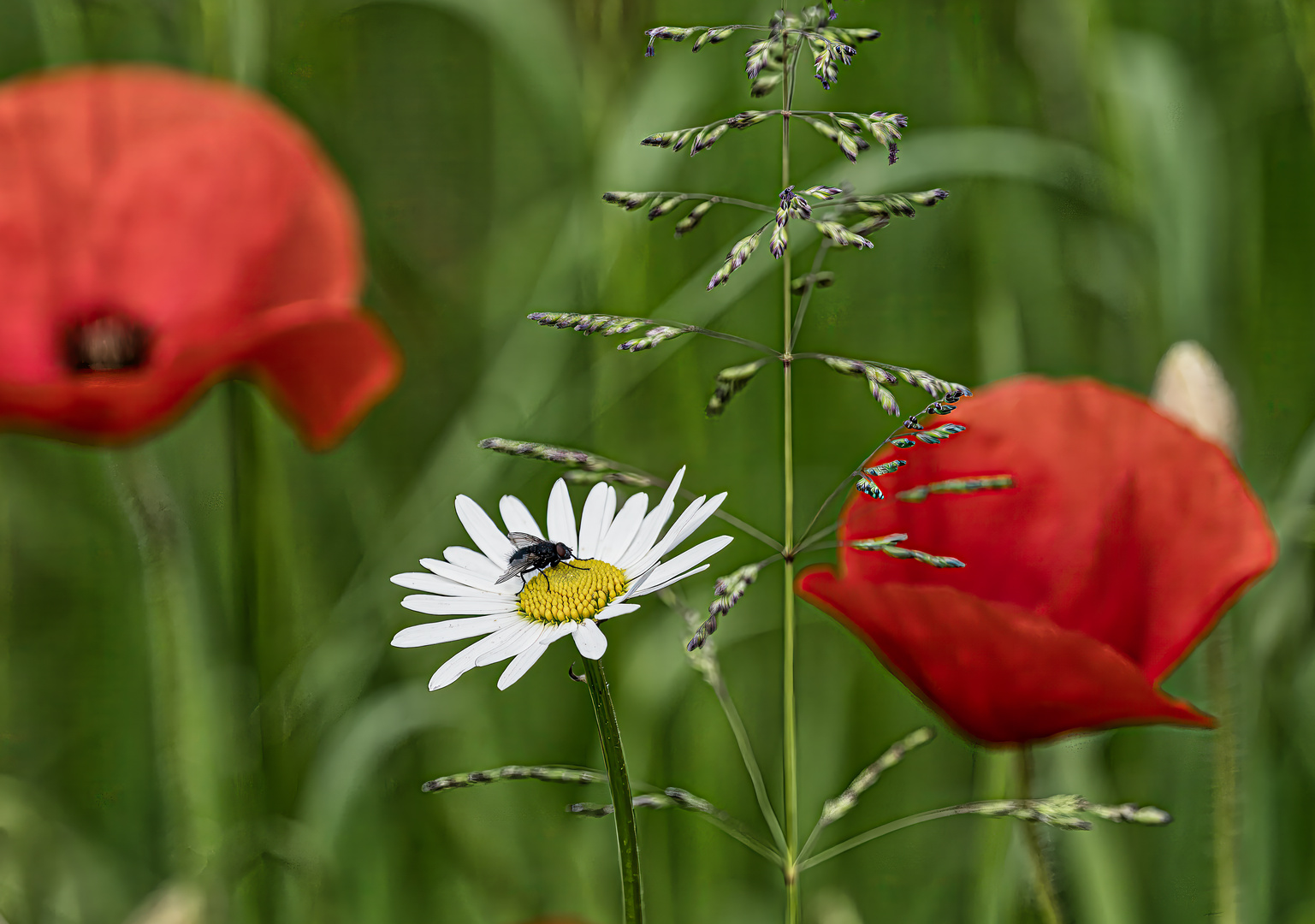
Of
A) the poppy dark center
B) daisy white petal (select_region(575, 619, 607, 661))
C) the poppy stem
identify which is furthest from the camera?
the poppy dark center

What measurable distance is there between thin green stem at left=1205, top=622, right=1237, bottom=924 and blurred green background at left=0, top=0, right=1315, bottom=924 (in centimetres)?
9

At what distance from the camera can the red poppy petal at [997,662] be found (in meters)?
0.26

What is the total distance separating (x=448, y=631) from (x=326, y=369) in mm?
205

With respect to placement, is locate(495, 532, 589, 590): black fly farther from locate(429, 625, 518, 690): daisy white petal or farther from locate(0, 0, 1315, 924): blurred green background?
locate(0, 0, 1315, 924): blurred green background

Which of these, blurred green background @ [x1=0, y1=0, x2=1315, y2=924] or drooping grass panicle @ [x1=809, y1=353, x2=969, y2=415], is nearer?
drooping grass panicle @ [x1=809, y1=353, x2=969, y2=415]

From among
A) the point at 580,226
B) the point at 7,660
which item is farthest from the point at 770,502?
the point at 7,660

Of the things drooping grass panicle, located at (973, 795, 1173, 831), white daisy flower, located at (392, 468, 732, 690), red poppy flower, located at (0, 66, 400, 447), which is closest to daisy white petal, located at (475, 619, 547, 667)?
white daisy flower, located at (392, 468, 732, 690)

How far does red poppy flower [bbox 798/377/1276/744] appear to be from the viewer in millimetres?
264

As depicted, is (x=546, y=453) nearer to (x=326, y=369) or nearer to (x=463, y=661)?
(x=463, y=661)

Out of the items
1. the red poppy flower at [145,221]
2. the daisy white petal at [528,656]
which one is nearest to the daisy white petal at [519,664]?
the daisy white petal at [528,656]

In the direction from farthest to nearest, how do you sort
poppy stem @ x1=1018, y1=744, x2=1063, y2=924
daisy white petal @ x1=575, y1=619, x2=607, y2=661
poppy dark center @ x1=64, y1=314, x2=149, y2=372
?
1. poppy dark center @ x1=64, y1=314, x2=149, y2=372
2. poppy stem @ x1=1018, y1=744, x2=1063, y2=924
3. daisy white petal @ x1=575, y1=619, x2=607, y2=661

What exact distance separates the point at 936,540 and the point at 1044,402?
0.18ft

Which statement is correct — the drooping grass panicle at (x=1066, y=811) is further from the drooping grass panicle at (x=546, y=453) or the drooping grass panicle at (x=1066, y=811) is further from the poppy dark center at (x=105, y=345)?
the poppy dark center at (x=105, y=345)

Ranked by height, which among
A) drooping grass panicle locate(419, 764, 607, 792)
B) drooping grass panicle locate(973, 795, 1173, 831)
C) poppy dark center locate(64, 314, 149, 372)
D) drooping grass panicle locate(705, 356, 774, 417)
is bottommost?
drooping grass panicle locate(973, 795, 1173, 831)
